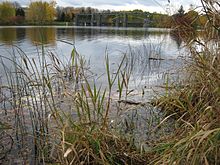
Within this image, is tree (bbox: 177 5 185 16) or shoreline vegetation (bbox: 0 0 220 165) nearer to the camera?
shoreline vegetation (bbox: 0 0 220 165)

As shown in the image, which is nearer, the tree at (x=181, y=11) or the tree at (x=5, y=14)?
the tree at (x=181, y=11)

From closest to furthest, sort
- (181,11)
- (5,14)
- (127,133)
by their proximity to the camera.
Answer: (127,133), (181,11), (5,14)

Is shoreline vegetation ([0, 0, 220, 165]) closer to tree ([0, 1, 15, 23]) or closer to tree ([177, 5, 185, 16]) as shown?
tree ([177, 5, 185, 16])

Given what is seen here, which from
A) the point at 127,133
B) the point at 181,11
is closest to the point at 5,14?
the point at 181,11

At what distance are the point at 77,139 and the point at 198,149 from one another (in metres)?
1.05

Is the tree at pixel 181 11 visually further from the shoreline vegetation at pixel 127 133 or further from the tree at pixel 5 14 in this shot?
the tree at pixel 5 14

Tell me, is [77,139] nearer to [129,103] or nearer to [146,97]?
[129,103]

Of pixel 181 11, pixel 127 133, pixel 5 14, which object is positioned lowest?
pixel 127 133

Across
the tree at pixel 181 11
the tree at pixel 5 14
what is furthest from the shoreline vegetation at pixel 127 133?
the tree at pixel 5 14

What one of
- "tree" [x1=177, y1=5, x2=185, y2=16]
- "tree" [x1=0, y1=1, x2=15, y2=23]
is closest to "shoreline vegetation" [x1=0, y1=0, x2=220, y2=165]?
"tree" [x1=177, y1=5, x2=185, y2=16]

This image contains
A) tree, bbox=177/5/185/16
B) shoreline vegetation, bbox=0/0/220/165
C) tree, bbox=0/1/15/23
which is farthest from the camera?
tree, bbox=0/1/15/23

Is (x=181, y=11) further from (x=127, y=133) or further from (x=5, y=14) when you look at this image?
(x=5, y=14)

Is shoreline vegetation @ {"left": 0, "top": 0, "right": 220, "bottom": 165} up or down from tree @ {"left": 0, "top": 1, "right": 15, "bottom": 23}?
down

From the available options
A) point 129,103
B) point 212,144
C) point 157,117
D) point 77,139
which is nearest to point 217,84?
point 212,144
